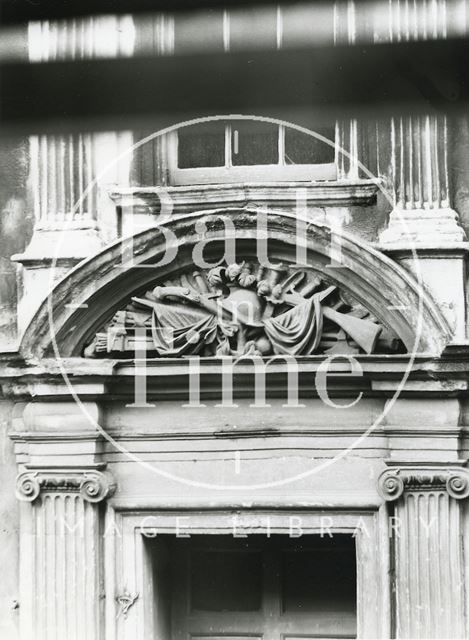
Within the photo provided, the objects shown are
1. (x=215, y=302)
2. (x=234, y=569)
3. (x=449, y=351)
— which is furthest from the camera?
(x=234, y=569)

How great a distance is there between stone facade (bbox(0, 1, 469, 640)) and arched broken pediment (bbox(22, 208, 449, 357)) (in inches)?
0.5

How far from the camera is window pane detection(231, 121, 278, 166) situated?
697 cm

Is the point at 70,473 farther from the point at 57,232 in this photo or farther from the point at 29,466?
the point at 57,232

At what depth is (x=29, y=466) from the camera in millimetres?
6855

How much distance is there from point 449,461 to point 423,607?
0.81 m

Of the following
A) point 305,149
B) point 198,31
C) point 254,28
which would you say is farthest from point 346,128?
point 198,31

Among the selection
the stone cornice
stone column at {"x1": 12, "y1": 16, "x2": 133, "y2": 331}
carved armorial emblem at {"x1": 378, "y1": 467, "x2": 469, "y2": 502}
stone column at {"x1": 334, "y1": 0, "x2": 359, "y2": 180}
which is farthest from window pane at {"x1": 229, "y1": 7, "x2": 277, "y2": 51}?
carved armorial emblem at {"x1": 378, "y1": 467, "x2": 469, "y2": 502}

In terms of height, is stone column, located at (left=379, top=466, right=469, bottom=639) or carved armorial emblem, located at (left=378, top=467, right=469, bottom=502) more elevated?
carved armorial emblem, located at (left=378, top=467, right=469, bottom=502)

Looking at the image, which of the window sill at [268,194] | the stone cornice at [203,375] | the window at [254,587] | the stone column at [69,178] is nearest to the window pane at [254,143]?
the window sill at [268,194]

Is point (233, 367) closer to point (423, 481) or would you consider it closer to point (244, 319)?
point (244, 319)

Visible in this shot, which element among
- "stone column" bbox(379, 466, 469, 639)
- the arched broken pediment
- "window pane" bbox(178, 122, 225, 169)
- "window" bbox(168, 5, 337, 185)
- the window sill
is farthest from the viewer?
"window pane" bbox(178, 122, 225, 169)

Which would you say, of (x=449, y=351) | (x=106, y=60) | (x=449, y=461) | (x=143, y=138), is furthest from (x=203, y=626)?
(x=106, y=60)

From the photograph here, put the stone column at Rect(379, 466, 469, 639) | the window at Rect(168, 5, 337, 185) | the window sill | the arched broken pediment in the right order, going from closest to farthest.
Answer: the stone column at Rect(379, 466, 469, 639)
the arched broken pediment
the window sill
the window at Rect(168, 5, 337, 185)

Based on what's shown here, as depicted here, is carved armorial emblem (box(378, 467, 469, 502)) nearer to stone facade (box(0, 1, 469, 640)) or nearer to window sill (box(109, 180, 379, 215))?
stone facade (box(0, 1, 469, 640))
